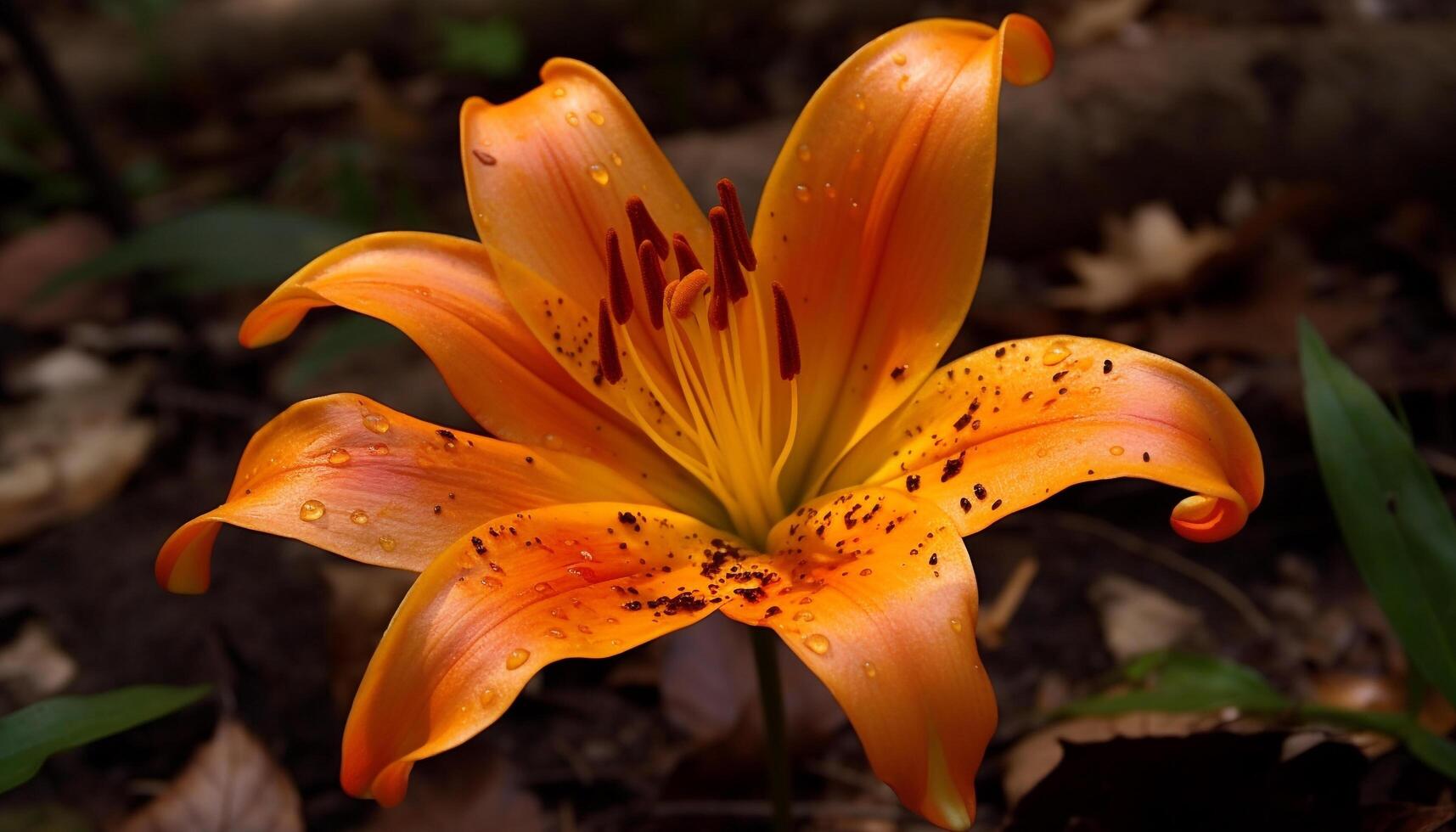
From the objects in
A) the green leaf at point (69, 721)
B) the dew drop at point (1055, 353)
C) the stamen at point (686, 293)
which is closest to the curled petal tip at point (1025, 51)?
the dew drop at point (1055, 353)

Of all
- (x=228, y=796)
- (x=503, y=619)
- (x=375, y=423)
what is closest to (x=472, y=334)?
(x=375, y=423)

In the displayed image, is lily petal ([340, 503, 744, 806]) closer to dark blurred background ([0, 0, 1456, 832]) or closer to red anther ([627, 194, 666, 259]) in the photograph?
red anther ([627, 194, 666, 259])

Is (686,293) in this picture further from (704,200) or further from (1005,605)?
(704,200)

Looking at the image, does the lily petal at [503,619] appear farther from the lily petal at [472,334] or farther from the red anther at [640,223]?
the red anther at [640,223]

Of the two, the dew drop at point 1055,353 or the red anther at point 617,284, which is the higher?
the red anther at point 617,284

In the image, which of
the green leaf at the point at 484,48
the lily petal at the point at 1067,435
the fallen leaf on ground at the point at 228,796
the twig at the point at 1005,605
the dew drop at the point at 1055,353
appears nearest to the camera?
the lily petal at the point at 1067,435

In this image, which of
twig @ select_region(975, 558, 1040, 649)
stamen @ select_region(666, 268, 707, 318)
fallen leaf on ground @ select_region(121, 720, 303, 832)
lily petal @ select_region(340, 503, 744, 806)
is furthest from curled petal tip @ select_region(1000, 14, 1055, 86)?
fallen leaf on ground @ select_region(121, 720, 303, 832)

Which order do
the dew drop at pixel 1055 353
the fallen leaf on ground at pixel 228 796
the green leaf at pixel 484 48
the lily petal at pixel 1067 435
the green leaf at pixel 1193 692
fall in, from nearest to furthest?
1. the lily petal at pixel 1067 435
2. the dew drop at pixel 1055 353
3. the green leaf at pixel 1193 692
4. the fallen leaf on ground at pixel 228 796
5. the green leaf at pixel 484 48

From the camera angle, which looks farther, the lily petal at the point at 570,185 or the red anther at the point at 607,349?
the lily petal at the point at 570,185
